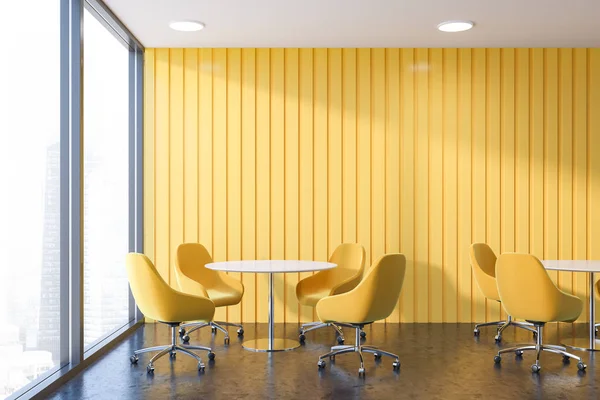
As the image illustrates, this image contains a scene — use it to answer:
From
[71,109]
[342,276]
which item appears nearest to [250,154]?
[342,276]

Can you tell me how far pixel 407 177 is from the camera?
7043 mm

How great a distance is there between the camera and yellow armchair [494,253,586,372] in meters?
4.80

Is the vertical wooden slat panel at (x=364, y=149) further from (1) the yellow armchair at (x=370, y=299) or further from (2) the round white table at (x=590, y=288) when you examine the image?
(1) the yellow armchair at (x=370, y=299)

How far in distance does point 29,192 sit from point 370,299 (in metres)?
2.46

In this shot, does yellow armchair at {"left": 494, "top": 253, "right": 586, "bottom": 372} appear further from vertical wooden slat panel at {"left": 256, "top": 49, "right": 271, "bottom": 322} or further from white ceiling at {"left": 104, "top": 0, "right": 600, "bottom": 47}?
vertical wooden slat panel at {"left": 256, "top": 49, "right": 271, "bottom": 322}

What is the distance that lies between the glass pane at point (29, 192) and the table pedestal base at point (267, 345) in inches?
64.6

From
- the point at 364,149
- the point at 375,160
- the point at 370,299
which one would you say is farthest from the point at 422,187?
the point at 370,299

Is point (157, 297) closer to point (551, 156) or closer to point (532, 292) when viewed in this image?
point (532, 292)

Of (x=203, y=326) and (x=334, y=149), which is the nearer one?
(x=203, y=326)

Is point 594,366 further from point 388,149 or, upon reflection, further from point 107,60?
point 107,60

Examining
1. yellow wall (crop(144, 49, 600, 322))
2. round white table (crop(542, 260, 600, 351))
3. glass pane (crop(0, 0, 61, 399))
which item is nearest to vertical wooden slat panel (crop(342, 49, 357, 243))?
yellow wall (crop(144, 49, 600, 322))

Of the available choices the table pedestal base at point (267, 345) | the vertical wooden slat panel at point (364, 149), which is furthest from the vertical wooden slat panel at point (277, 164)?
the table pedestal base at point (267, 345)

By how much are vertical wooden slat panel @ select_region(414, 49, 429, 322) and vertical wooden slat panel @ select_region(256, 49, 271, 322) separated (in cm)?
160

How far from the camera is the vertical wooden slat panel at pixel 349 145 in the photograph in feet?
23.0
